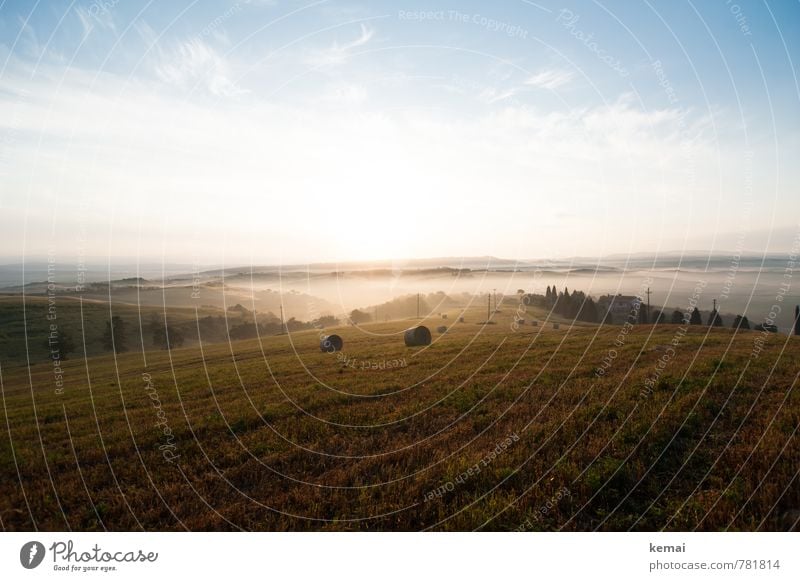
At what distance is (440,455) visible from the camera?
33.5 ft

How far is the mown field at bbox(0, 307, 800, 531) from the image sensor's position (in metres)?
8.27

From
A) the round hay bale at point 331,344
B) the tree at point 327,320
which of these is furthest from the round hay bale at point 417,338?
the tree at point 327,320

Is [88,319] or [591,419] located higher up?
[591,419]

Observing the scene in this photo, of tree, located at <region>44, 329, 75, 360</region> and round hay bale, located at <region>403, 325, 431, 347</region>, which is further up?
round hay bale, located at <region>403, 325, 431, 347</region>

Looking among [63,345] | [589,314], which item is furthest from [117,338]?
[589,314]

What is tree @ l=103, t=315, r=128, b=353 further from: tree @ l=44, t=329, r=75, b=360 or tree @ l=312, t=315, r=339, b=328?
tree @ l=312, t=315, r=339, b=328

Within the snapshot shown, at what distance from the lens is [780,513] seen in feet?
25.6

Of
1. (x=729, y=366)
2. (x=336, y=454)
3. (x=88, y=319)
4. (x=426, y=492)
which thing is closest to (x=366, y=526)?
(x=426, y=492)

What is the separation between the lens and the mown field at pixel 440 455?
827 centimetres

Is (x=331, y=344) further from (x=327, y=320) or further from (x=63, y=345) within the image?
(x=63, y=345)

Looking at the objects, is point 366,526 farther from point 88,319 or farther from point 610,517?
point 88,319

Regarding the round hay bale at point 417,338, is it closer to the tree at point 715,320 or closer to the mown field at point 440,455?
the mown field at point 440,455

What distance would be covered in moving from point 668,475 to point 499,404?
18.0ft

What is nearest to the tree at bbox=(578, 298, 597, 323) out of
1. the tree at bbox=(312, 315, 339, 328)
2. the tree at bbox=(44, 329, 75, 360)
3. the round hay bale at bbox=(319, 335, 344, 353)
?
the tree at bbox=(312, 315, 339, 328)
